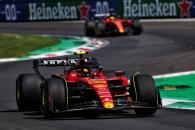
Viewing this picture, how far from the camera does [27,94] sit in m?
12.1

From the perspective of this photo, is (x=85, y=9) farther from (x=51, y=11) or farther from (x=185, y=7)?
(x=185, y=7)

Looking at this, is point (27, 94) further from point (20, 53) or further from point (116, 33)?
point (116, 33)

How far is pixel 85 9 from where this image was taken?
43219 millimetres

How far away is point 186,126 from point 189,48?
1657cm

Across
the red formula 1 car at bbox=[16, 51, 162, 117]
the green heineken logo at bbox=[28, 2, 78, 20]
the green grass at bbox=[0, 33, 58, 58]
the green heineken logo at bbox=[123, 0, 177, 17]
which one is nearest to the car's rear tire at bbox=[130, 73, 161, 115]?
the red formula 1 car at bbox=[16, 51, 162, 117]

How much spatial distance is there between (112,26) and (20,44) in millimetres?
5631

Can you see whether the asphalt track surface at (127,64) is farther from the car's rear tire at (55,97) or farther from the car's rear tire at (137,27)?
the car's rear tire at (137,27)

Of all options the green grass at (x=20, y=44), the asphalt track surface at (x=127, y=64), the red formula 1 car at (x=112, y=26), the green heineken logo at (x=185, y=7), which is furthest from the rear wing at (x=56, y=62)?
the green heineken logo at (x=185, y=7)

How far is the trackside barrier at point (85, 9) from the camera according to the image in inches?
1619

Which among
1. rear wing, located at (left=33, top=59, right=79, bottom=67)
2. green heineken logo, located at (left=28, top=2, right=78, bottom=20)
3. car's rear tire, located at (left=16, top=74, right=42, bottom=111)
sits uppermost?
rear wing, located at (left=33, top=59, right=79, bottom=67)

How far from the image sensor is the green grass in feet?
86.9

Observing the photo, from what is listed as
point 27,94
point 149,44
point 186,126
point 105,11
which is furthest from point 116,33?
point 186,126

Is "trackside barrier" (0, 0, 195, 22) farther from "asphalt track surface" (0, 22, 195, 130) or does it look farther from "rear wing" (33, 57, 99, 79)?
"rear wing" (33, 57, 99, 79)

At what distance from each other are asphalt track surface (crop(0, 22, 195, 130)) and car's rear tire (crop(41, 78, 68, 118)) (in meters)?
0.16
